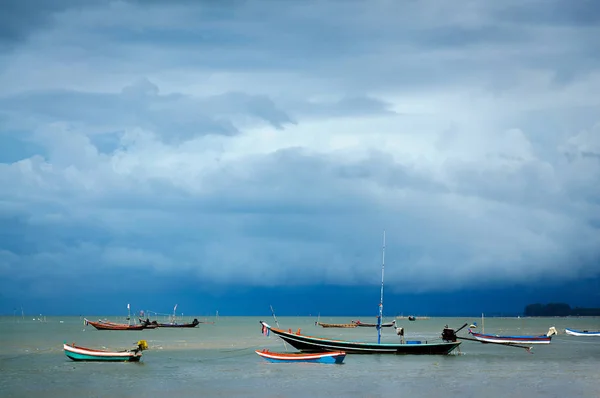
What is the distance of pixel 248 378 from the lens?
5547 cm

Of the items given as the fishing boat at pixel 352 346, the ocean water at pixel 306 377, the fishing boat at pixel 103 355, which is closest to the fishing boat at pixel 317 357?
the ocean water at pixel 306 377

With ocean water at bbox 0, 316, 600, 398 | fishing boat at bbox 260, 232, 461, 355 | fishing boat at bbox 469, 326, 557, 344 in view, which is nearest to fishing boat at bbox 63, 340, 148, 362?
ocean water at bbox 0, 316, 600, 398

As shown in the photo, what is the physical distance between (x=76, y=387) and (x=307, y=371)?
17.1 m

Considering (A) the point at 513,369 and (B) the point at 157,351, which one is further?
(B) the point at 157,351

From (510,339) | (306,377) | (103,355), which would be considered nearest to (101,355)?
(103,355)

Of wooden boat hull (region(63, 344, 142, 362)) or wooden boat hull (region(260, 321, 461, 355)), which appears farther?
wooden boat hull (region(260, 321, 461, 355))

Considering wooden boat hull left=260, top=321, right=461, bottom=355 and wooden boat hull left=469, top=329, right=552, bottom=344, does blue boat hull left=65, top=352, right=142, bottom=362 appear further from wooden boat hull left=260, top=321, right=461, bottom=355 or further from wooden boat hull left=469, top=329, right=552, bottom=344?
wooden boat hull left=469, top=329, right=552, bottom=344

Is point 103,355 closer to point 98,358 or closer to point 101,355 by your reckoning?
point 101,355

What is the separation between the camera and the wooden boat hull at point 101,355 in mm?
63594

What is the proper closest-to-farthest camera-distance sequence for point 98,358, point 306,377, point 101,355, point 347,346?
point 306,377
point 101,355
point 98,358
point 347,346

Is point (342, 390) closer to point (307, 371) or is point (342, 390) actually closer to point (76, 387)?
point (307, 371)

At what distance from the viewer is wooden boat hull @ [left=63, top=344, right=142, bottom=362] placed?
63594mm

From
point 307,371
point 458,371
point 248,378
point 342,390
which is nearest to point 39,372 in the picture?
point 248,378

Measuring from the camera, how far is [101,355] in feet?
210
